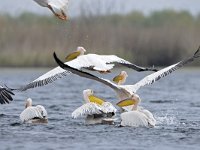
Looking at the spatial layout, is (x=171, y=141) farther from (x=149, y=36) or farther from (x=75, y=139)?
(x=149, y=36)

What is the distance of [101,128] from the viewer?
14.2 meters

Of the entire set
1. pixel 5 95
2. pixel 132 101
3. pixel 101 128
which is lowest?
pixel 101 128

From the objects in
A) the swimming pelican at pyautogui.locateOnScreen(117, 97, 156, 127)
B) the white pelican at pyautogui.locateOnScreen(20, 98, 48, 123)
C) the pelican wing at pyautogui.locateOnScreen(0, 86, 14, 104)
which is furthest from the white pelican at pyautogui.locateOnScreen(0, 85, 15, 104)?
the swimming pelican at pyautogui.locateOnScreen(117, 97, 156, 127)

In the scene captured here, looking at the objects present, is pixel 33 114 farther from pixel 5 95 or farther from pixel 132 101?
pixel 132 101

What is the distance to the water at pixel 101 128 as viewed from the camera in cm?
1270

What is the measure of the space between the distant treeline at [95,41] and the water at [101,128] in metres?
7.38

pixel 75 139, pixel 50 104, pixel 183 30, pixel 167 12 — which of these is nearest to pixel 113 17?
pixel 183 30

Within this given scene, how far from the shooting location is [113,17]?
119 feet

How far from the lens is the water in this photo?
12703 mm

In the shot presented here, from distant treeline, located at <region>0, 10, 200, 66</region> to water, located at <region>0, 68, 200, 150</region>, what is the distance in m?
7.38

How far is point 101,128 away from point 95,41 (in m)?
15.9

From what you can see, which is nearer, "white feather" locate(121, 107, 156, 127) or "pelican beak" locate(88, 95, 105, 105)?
"white feather" locate(121, 107, 156, 127)

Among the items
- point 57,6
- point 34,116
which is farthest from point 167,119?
point 57,6

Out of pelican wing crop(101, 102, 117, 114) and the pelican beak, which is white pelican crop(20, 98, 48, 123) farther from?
the pelican beak
